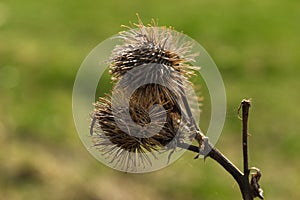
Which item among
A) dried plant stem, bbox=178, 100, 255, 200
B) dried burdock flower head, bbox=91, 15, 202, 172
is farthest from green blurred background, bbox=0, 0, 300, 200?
dried plant stem, bbox=178, 100, 255, 200

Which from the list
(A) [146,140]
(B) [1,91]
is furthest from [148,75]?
(B) [1,91]

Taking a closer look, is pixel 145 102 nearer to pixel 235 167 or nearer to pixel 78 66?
pixel 235 167

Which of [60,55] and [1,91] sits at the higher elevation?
[60,55]

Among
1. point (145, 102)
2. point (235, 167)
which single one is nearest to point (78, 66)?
point (145, 102)

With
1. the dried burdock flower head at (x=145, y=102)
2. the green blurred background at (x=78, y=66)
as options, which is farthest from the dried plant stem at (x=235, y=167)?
the green blurred background at (x=78, y=66)

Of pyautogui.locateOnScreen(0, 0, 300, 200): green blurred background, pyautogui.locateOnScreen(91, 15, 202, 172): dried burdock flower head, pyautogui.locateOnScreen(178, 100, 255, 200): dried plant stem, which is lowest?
pyautogui.locateOnScreen(178, 100, 255, 200): dried plant stem

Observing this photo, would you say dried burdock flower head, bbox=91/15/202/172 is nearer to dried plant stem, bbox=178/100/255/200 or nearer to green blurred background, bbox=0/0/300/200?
dried plant stem, bbox=178/100/255/200

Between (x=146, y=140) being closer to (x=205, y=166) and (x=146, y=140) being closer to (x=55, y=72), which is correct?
(x=205, y=166)
